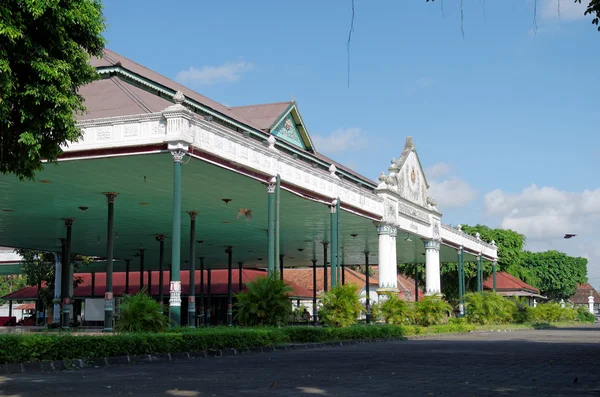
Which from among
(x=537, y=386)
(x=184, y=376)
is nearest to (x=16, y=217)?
(x=184, y=376)

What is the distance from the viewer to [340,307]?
24781 millimetres

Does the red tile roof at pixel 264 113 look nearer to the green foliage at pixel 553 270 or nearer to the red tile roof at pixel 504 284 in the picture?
the red tile roof at pixel 504 284

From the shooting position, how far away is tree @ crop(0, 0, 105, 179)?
1099 cm

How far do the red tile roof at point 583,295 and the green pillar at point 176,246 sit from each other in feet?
355

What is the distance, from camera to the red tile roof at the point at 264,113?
31.3 metres

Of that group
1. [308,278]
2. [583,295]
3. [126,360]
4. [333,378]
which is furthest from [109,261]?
[583,295]

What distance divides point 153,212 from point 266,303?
10.1 m

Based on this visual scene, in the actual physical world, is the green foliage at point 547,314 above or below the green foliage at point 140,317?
below

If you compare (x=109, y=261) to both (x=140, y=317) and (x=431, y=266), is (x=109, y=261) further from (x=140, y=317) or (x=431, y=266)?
(x=431, y=266)

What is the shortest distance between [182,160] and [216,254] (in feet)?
87.9

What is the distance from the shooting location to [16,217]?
29.7 metres

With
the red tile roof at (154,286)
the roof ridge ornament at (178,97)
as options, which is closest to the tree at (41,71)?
the roof ridge ornament at (178,97)

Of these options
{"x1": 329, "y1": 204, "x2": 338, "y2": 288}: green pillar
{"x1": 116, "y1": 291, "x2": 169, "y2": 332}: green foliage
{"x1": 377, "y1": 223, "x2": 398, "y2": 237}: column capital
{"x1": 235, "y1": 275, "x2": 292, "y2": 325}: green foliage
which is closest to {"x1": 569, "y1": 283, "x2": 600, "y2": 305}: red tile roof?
{"x1": 377, "y1": 223, "x2": 398, "y2": 237}: column capital

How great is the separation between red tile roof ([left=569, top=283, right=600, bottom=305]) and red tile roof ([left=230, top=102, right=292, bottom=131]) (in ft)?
314
